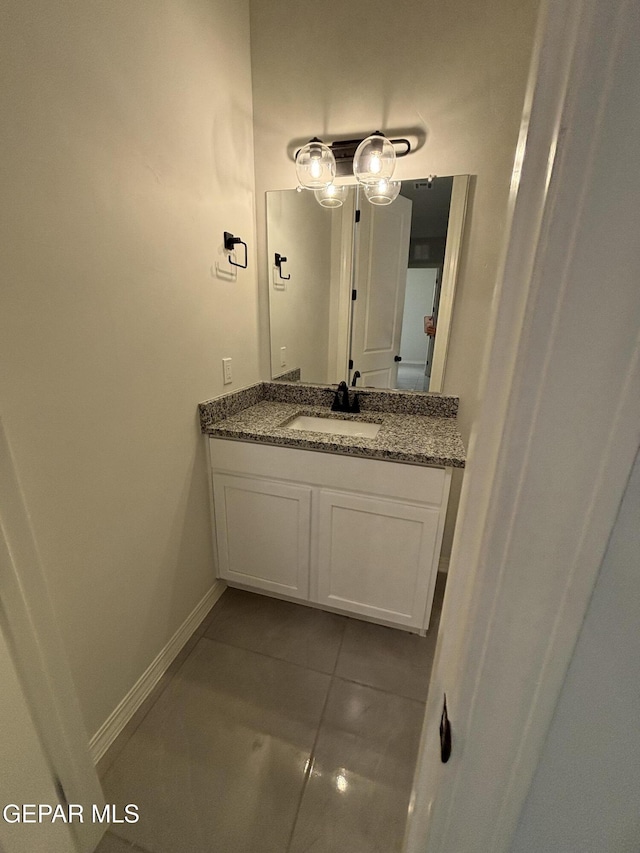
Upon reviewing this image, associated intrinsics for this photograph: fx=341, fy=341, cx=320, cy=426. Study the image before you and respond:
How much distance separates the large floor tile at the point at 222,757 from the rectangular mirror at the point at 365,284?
1383 millimetres

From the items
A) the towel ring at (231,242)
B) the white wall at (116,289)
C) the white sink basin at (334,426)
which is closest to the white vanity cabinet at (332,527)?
the white wall at (116,289)

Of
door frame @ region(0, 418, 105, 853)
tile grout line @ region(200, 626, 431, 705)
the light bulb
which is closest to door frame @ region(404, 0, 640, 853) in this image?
door frame @ region(0, 418, 105, 853)

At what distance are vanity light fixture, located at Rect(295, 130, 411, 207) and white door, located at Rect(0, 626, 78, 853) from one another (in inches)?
71.6

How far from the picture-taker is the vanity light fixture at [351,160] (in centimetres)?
138

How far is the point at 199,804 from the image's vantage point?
1009 millimetres

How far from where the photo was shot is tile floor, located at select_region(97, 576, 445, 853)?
3.15ft

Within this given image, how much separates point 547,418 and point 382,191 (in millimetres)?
1624

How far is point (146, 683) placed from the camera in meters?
1.29

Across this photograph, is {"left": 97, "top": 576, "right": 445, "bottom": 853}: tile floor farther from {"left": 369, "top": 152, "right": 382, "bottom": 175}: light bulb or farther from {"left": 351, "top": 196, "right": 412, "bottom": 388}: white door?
{"left": 369, "top": 152, "right": 382, "bottom": 175}: light bulb

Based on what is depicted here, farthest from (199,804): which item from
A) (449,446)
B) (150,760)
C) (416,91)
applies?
(416,91)

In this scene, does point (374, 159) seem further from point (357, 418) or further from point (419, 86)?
point (357, 418)

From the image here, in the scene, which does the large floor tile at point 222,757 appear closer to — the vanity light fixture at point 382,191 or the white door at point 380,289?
the white door at point 380,289

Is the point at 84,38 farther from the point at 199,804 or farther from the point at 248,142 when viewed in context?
the point at 199,804

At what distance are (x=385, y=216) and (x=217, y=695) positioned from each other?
2.15 meters
